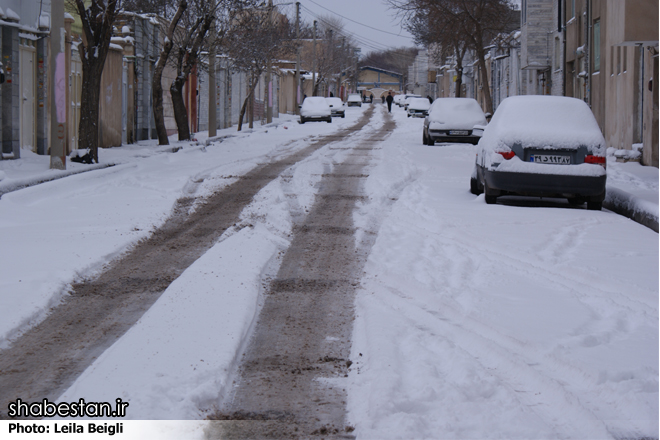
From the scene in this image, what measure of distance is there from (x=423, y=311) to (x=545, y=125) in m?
6.16

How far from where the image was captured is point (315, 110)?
46.1 metres

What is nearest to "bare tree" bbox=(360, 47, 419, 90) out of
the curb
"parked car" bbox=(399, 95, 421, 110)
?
"parked car" bbox=(399, 95, 421, 110)

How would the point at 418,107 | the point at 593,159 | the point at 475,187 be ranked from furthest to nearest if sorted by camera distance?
the point at 418,107 < the point at 475,187 < the point at 593,159

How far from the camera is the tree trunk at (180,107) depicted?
82.4ft

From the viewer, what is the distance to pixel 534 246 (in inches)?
312

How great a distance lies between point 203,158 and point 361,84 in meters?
146

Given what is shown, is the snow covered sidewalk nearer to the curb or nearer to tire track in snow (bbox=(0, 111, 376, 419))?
the curb

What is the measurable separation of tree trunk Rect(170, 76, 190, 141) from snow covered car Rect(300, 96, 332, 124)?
66.5 ft

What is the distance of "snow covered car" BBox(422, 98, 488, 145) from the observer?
24.0 metres

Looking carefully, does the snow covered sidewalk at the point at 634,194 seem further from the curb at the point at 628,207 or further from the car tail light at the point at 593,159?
the car tail light at the point at 593,159

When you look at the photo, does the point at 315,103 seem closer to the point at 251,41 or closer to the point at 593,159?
Answer: the point at 251,41

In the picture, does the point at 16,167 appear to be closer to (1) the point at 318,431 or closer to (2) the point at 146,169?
(2) the point at 146,169

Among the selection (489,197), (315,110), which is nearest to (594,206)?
(489,197)

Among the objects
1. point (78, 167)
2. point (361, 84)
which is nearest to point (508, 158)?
point (78, 167)
